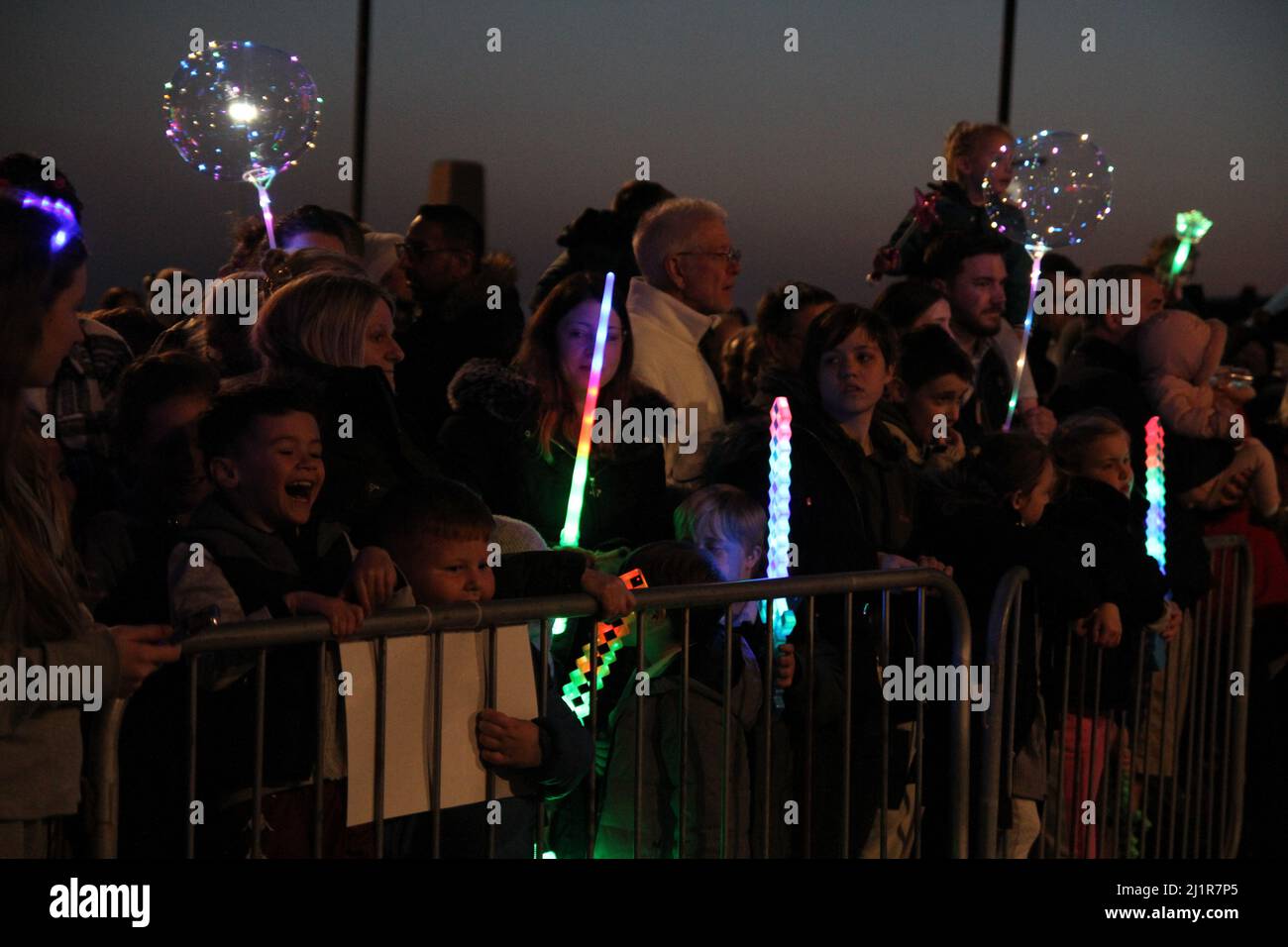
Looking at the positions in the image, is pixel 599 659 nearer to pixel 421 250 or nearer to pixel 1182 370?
pixel 421 250

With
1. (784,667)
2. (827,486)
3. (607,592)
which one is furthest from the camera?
(827,486)

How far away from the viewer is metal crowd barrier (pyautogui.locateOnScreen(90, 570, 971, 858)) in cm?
338

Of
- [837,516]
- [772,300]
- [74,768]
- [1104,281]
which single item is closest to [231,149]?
[772,300]

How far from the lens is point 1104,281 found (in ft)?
28.3

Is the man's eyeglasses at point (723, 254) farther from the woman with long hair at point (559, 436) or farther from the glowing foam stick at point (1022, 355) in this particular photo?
the glowing foam stick at point (1022, 355)

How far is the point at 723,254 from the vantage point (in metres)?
6.93

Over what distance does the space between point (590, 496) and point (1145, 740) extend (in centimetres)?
268

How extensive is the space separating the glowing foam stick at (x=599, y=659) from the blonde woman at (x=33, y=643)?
1.44 metres

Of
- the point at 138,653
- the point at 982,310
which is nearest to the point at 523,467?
the point at 138,653

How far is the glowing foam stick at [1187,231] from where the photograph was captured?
34.6ft

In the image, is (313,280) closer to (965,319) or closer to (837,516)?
(837,516)

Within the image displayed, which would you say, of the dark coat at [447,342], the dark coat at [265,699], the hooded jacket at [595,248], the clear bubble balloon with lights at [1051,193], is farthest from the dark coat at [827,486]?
the clear bubble balloon with lights at [1051,193]

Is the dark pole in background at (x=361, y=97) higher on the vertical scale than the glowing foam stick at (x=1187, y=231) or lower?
higher
